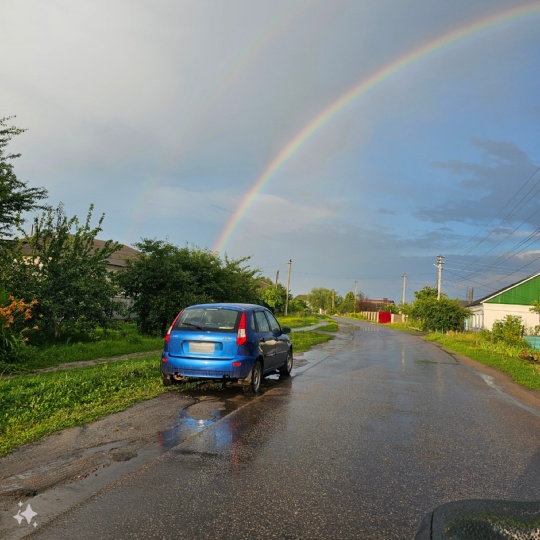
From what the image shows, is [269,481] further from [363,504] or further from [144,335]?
[144,335]

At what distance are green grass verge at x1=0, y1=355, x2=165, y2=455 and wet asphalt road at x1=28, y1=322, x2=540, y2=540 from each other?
161cm

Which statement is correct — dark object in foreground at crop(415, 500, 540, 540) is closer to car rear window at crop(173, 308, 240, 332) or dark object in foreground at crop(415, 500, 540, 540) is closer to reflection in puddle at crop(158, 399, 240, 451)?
reflection in puddle at crop(158, 399, 240, 451)

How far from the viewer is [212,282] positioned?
20625mm

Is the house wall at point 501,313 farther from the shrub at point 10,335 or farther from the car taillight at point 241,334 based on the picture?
the shrub at point 10,335

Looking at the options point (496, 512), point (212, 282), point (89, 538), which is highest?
point (212, 282)

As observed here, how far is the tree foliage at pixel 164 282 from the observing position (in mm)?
18906

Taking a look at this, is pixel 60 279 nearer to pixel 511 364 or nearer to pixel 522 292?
pixel 511 364

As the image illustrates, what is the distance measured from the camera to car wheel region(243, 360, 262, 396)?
8219mm

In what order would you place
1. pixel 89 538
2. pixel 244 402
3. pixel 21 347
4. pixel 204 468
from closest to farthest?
pixel 89 538 → pixel 204 468 → pixel 244 402 → pixel 21 347

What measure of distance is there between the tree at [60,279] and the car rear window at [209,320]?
6.54 meters

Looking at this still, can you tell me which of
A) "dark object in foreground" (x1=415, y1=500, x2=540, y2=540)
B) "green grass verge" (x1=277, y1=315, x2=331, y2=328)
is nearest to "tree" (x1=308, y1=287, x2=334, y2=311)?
"green grass verge" (x1=277, y1=315, x2=331, y2=328)

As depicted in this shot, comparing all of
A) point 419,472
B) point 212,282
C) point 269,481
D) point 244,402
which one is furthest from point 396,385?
point 212,282

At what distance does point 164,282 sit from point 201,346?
1160 centimetres

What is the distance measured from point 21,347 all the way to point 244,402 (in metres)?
6.22
